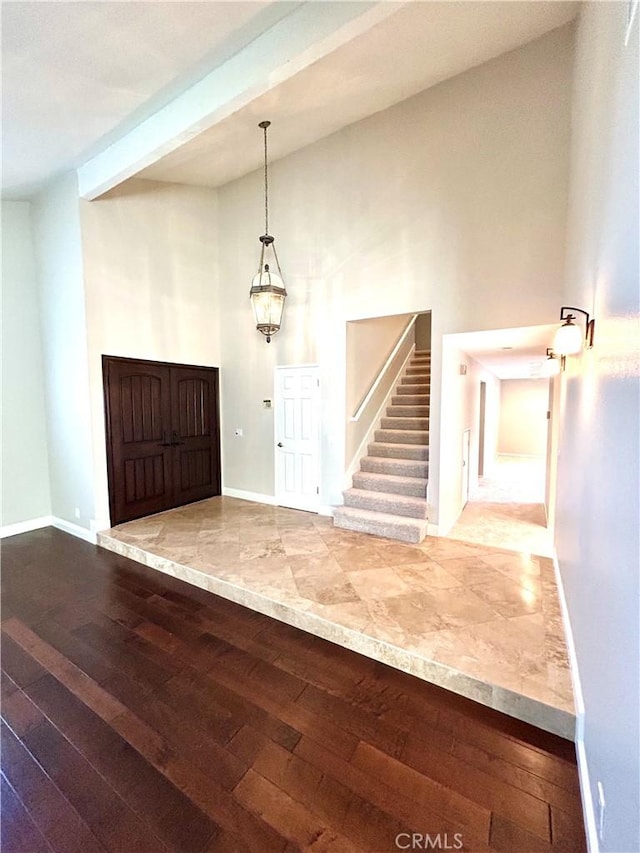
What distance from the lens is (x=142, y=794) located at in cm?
167

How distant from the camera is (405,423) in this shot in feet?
19.0

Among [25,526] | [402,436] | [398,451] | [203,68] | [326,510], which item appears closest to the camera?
[203,68]

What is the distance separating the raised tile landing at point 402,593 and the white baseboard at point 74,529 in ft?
0.70

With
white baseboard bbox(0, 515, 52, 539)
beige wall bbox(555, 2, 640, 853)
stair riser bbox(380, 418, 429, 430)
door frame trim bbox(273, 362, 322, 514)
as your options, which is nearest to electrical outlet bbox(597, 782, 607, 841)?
beige wall bbox(555, 2, 640, 853)

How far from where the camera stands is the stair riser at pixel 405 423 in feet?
18.5

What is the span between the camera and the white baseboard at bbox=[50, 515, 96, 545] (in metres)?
4.68

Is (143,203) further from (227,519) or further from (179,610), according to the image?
(179,610)

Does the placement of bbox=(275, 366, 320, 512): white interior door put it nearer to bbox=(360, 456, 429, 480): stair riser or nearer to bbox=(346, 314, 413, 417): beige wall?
bbox=(346, 314, 413, 417): beige wall

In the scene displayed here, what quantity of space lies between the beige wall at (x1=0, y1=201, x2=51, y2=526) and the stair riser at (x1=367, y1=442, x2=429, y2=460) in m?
4.67

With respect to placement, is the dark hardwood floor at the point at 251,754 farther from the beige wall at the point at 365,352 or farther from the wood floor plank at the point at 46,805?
the beige wall at the point at 365,352

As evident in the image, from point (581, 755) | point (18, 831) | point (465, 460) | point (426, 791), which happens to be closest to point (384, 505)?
point (465, 460)

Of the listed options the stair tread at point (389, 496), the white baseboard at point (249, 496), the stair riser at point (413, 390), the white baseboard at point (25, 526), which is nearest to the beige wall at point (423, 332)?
the stair riser at point (413, 390)

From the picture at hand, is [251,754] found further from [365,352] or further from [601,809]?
[365,352]

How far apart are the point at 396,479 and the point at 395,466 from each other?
9.8 inches
